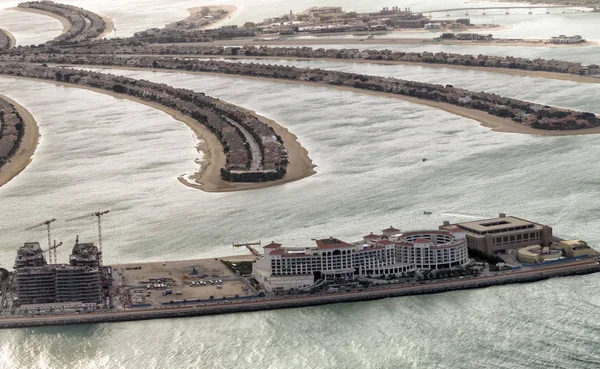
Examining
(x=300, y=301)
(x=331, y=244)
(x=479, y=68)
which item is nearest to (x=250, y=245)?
(x=331, y=244)

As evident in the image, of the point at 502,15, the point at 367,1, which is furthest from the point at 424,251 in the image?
the point at 367,1

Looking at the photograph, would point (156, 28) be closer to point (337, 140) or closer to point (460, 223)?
point (337, 140)

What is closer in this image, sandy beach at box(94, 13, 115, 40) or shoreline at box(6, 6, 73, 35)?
sandy beach at box(94, 13, 115, 40)

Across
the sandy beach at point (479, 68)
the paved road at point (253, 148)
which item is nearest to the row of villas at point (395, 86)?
the sandy beach at point (479, 68)

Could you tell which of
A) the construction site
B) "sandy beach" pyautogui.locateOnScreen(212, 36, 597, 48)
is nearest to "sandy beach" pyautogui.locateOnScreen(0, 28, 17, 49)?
"sandy beach" pyautogui.locateOnScreen(212, 36, 597, 48)

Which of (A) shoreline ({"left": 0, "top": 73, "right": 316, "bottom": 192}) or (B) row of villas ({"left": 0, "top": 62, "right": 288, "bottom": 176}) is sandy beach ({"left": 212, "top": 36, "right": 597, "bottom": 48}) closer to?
(B) row of villas ({"left": 0, "top": 62, "right": 288, "bottom": 176})

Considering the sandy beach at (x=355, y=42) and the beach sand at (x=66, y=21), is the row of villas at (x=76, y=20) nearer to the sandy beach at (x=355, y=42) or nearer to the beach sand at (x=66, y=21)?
the beach sand at (x=66, y=21)

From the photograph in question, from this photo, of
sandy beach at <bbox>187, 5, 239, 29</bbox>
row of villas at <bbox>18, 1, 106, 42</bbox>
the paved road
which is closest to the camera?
the paved road
